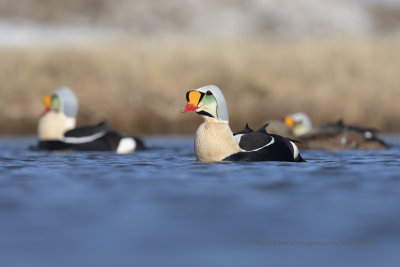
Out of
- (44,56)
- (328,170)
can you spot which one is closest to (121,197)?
(328,170)

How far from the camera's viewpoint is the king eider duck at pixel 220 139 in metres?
9.10

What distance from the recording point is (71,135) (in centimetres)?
1306

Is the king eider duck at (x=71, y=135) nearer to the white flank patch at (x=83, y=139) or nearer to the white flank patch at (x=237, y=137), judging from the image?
the white flank patch at (x=83, y=139)

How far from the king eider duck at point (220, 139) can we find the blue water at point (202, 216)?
0.39 metres

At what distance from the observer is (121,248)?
450 centimetres

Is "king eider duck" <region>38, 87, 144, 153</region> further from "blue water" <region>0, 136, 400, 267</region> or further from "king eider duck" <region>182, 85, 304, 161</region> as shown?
"blue water" <region>0, 136, 400, 267</region>

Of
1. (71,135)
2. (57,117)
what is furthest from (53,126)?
(71,135)

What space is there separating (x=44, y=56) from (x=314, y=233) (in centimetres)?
1792

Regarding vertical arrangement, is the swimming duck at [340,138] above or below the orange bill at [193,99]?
below

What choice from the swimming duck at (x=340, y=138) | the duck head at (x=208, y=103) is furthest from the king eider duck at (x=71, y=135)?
the duck head at (x=208, y=103)

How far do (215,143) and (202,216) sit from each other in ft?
12.0

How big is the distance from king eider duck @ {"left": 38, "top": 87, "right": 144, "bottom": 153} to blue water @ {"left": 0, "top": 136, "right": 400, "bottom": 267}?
400cm

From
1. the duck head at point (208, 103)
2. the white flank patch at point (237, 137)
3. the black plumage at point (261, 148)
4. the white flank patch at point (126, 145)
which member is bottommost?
the white flank patch at point (126, 145)

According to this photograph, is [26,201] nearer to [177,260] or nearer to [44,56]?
[177,260]
